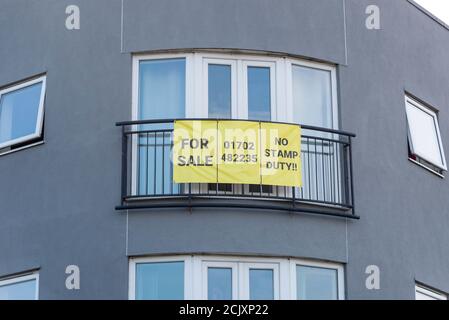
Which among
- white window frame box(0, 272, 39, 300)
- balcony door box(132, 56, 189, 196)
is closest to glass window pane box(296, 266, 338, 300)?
balcony door box(132, 56, 189, 196)

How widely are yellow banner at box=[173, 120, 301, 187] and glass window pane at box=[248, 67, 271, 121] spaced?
43cm

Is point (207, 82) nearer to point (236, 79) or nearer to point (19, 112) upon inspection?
point (236, 79)

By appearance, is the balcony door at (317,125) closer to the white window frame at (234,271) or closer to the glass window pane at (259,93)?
the glass window pane at (259,93)

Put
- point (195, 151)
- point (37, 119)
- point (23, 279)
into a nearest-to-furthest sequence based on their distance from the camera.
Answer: point (195, 151) → point (23, 279) → point (37, 119)

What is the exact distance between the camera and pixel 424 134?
23.3 metres

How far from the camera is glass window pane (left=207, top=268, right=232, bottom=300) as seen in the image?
797 inches

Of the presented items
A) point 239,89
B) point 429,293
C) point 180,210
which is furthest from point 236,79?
point 429,293

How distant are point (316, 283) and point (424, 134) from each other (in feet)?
12.3

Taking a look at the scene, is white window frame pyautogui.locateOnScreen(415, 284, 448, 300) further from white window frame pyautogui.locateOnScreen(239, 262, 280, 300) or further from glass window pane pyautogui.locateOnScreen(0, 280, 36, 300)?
glass window pane pyautogui.locateOnScreen(0, 280, 36, 300)

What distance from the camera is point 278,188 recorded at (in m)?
20.9

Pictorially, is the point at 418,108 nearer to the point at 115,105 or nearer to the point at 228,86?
the point at 228,86
